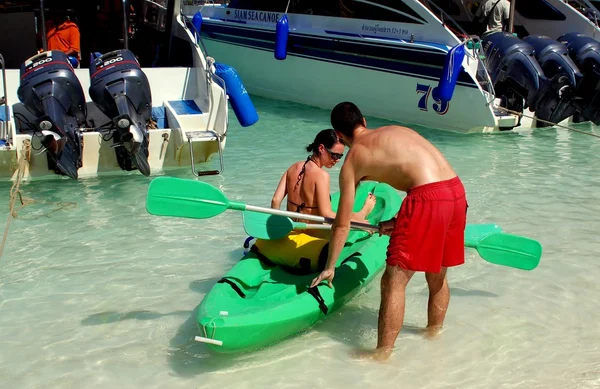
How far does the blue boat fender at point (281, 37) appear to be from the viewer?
1148 cm

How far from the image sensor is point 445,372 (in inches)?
158

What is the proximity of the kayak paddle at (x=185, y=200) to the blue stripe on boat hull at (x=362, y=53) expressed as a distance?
5.64 metres

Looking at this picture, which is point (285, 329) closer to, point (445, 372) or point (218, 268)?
point (445, 372)

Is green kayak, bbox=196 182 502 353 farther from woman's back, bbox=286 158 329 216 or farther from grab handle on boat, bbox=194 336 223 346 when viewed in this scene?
woman's back, bbox=286 158 329 216

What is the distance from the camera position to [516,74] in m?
10.0

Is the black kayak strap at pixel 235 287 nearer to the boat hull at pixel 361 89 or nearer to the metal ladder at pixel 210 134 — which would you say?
the metal ladder at pixel 210 134

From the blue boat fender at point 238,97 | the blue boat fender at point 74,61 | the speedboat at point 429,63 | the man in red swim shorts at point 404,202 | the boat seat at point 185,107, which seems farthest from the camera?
the speedboat at point 429,63

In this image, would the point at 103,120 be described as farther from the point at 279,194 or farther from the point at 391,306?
the point at 391,306

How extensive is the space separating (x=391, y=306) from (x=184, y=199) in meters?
1.54

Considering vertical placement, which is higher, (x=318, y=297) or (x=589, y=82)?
(x=589, y=82)

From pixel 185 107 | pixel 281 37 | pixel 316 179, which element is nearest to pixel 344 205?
pixel 316 179

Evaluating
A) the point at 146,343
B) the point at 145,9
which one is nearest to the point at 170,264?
the point at 146,343

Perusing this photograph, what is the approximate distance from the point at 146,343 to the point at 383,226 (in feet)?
5.18

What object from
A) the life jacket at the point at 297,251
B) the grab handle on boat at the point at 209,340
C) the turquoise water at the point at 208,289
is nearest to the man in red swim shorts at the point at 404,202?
the turquoise water at the point at 208,289
